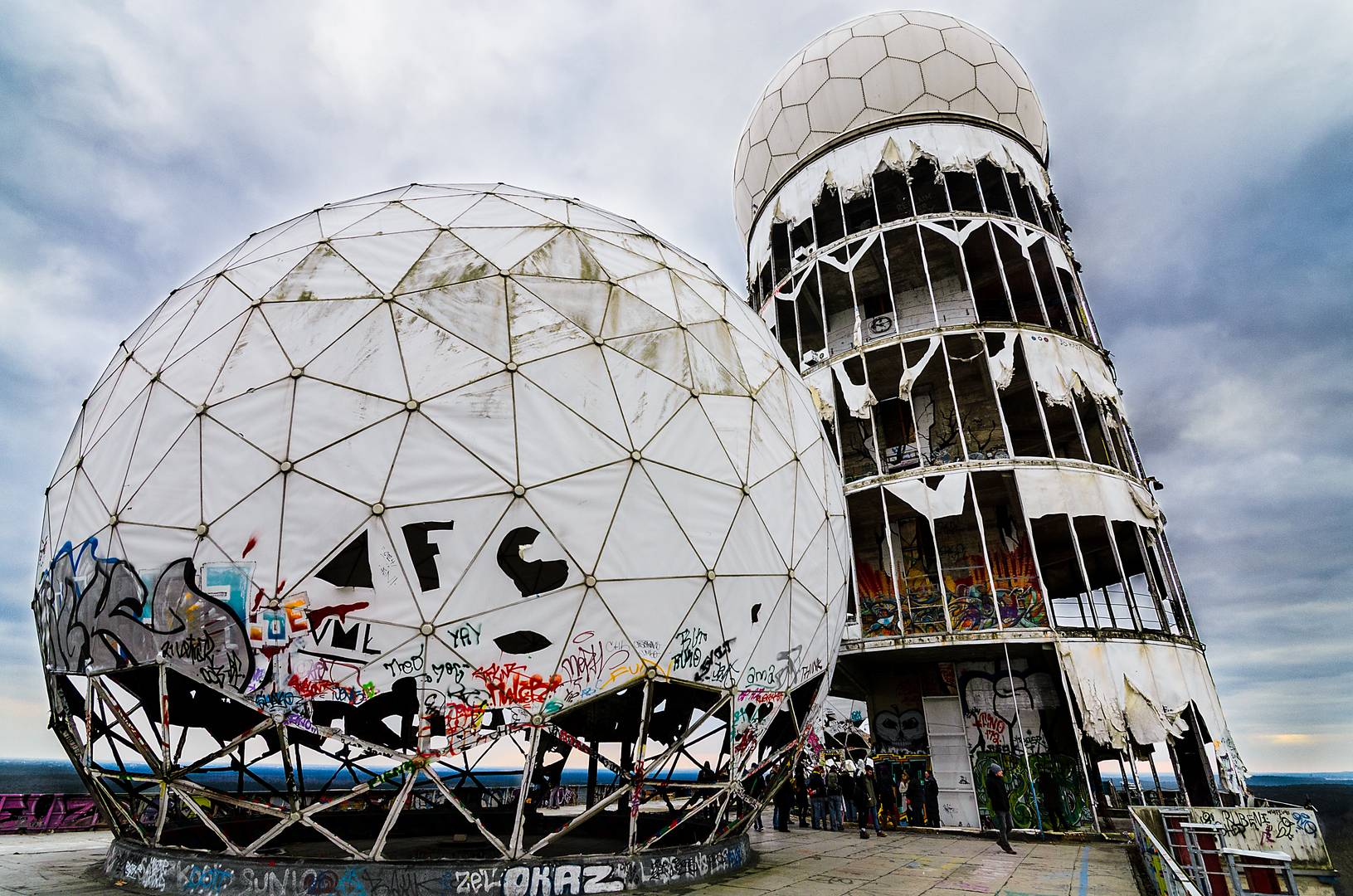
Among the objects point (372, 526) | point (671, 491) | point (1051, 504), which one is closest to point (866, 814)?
point (1051, 504)

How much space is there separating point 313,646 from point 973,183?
25.8 meters

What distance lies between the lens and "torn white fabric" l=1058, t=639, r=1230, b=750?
643 inches

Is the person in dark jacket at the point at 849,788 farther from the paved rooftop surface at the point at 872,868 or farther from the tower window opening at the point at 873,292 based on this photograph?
the tower window opening at the point at 873,292

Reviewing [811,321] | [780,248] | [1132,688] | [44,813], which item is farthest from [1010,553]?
[44,813]

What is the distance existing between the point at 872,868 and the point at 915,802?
834cm

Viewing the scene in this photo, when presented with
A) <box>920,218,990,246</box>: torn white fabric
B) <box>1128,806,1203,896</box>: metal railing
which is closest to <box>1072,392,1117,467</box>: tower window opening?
<box>920,218,990,246</box>: torn white fabric

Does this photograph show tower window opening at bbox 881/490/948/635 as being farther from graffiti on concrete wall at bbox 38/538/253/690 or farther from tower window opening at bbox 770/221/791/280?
graffiti on concrete wall at bbox 38/538/253/690

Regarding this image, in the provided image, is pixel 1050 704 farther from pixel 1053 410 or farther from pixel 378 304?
pixel 378 304

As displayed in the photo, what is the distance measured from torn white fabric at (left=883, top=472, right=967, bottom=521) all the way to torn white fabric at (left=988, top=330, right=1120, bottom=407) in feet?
11.7

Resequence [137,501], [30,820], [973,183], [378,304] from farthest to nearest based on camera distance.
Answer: [973,183]
[30,820]
[378,304]
[137,501]

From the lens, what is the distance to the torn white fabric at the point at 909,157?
2441cm

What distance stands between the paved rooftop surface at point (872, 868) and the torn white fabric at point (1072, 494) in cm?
812

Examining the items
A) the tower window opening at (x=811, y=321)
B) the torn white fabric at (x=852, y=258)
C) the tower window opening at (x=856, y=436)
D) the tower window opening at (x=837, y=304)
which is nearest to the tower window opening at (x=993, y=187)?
the torn white fabric at (x=852, y=258)

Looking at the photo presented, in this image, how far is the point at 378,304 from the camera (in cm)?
927
